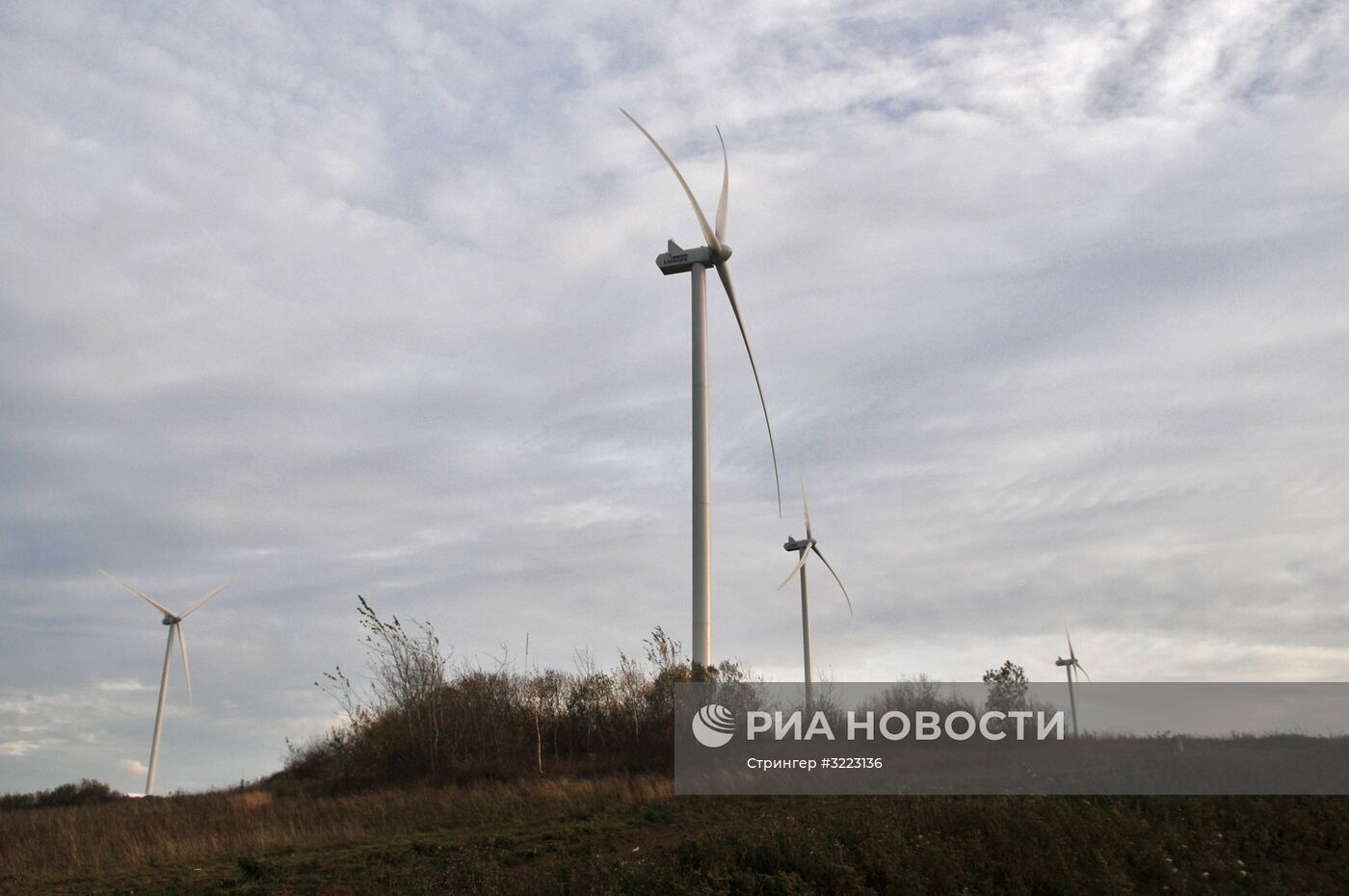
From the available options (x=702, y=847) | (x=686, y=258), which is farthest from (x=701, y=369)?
(x=702, y=847)

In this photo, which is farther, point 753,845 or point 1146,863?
point 1146,863

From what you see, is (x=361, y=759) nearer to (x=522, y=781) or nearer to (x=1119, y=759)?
(x=522, y=781)

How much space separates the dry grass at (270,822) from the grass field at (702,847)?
9 centimetres

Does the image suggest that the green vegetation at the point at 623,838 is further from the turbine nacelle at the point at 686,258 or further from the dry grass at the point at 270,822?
the turbine nacelle at the point at 686,258

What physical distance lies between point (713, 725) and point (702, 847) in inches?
492

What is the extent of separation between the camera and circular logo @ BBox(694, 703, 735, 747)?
1126 inches

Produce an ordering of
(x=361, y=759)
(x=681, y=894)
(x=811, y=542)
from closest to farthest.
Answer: (x=681, y=894), (x=361, y=759), (x=811, y=542)

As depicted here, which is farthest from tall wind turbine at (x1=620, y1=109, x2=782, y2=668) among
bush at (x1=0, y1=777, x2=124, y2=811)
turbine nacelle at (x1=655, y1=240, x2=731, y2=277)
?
bush at (x1=0, y1=777, x2=124, y2=811)

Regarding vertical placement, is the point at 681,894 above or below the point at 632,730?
below

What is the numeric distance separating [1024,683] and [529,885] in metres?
31.0

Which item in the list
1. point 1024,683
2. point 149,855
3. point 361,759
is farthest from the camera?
point 1024,683

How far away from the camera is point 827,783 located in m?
24.9

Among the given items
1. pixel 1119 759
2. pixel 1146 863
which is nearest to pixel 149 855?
pixel 1146 863

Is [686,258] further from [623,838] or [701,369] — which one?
[623,838]
